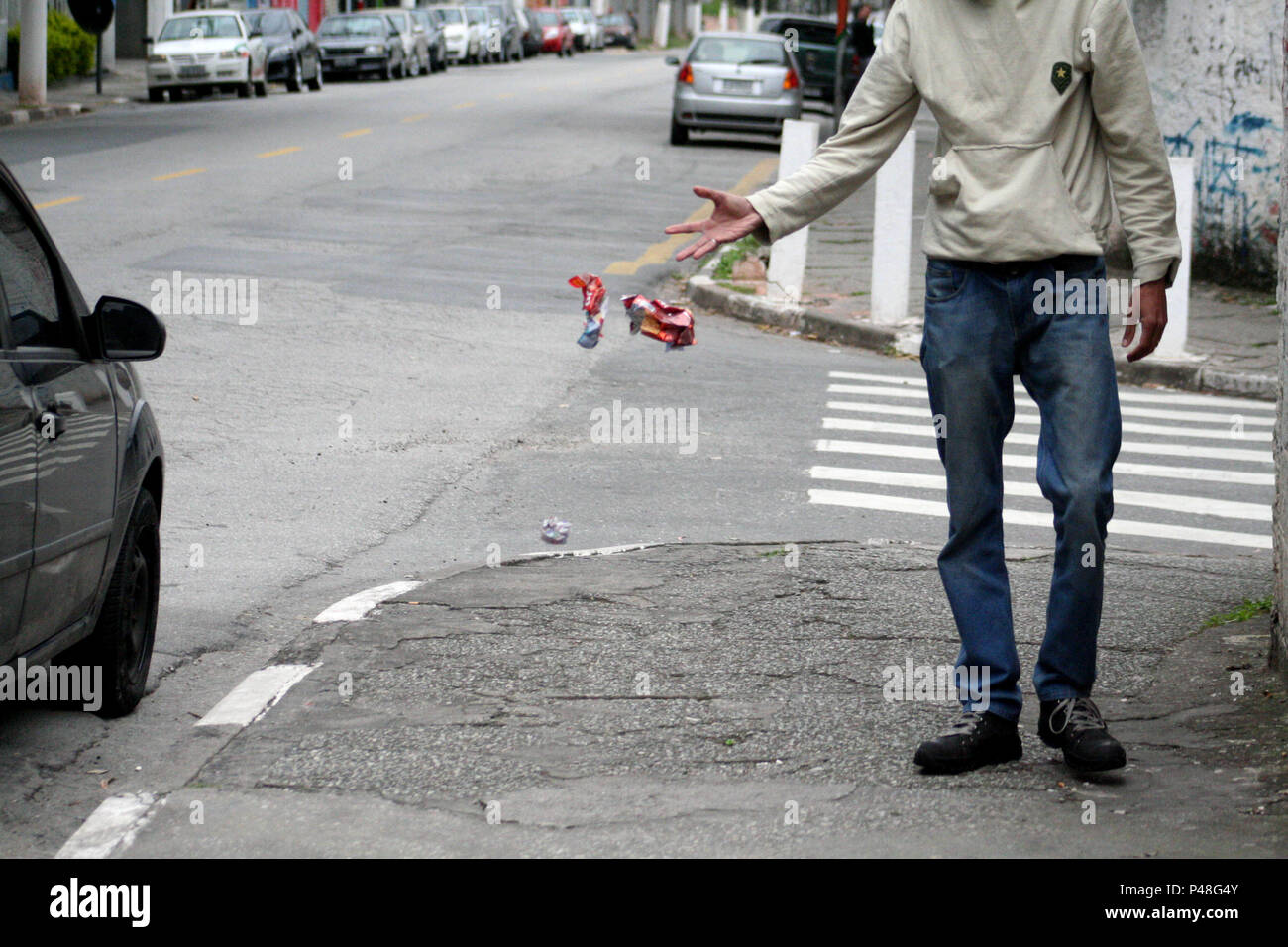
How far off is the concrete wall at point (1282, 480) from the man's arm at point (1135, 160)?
0.85 metres

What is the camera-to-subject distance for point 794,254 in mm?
14672

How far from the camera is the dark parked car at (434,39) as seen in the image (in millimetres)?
51594

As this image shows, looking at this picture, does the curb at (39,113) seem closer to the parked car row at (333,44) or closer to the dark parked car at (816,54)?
the parked car row at (333,44)

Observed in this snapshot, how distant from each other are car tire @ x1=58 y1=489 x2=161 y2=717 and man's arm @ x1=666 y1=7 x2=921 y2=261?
1.82 metres

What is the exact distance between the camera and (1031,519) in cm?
818

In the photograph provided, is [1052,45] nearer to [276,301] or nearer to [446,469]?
[446,469]

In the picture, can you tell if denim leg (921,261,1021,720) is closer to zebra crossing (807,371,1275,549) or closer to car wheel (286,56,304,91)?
zebra crossing (807,371,1275,549)

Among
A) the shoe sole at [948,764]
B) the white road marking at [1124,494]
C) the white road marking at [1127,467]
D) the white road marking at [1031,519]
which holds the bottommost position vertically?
the white road marking at [1127,467]

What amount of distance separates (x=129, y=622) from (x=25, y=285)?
1.01m

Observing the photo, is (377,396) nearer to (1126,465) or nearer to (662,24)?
(1126,465)

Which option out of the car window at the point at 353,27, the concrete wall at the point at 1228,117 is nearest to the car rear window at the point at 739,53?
the concrete wall at the point at 1228,117

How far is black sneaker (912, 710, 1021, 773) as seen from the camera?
4477mm

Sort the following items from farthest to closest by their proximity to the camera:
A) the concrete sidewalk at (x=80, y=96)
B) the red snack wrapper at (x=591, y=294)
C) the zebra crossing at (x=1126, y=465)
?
the concrete sidewalk at (x=80, y=96), the zebra crossing at (x=1126, y=465), the red snack wrapper at (x=591, y=294)

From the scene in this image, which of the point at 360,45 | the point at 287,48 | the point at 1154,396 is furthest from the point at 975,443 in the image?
the point at 360,45
